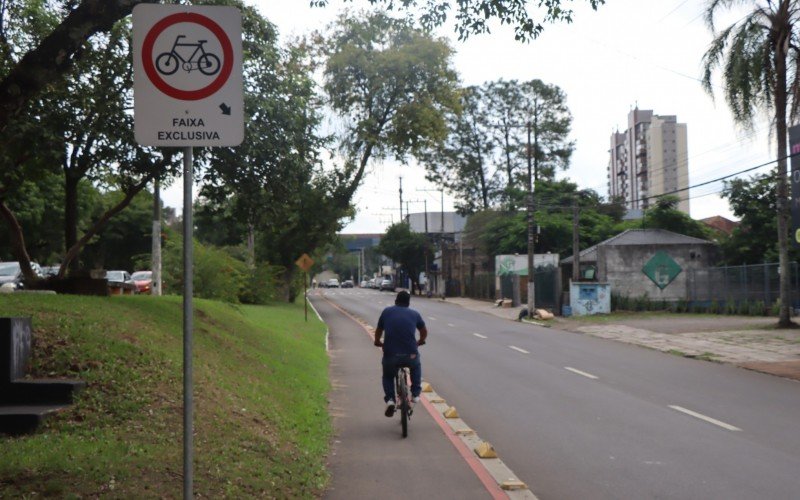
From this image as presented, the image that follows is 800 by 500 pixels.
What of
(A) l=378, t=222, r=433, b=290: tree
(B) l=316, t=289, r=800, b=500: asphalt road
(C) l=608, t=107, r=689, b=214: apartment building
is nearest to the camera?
(B) l=316, t=289, r=800, b=500: asphalt road

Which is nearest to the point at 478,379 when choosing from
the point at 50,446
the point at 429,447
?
the point at 429,447

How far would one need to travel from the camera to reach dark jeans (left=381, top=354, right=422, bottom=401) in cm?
1008

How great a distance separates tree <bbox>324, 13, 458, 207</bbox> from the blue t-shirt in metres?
25.1

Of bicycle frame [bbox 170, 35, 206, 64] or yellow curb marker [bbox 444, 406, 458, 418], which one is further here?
yellow curb marker [bbox 444, 406, 458, 418]

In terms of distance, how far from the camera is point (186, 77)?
14.9 ft

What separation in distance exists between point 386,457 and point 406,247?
78.9m

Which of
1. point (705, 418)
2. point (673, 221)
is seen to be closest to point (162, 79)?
point (705, 418)

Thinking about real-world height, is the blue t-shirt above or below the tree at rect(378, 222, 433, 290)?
below

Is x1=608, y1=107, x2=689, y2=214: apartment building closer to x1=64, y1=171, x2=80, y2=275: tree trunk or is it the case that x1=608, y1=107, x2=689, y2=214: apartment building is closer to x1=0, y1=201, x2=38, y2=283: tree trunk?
x1=64, y1=171, x2=80, y2=275: tree trunk

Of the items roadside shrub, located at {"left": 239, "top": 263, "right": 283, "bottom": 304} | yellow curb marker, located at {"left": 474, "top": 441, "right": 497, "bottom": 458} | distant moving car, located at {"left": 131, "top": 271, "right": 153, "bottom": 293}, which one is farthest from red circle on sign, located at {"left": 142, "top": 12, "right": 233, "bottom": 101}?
roadside shrub, located at {"left": 239, "top": 263, "right": 283, "bottom": 304}

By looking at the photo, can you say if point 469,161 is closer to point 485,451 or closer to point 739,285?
point 739,285

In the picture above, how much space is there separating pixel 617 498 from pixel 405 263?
82895mm

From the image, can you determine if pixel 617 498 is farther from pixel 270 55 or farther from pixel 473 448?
pixel 270 55

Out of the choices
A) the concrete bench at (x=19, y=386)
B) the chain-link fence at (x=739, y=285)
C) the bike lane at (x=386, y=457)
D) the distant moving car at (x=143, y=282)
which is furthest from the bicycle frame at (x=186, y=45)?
the chain-link fence at (x=739, y=285)
